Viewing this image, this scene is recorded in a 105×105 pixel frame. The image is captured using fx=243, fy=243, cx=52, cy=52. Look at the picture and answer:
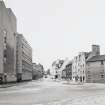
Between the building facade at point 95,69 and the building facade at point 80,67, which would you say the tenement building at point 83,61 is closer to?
the building facade at point 80,67

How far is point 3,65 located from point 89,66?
39329mm

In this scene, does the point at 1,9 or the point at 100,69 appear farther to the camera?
the point at 100,69

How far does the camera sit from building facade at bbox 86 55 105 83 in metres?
93.7

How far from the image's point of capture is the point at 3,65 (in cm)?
7612

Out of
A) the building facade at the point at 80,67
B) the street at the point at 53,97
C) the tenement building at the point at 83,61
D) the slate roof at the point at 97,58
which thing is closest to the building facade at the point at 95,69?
the slate roof at the point at 97,58

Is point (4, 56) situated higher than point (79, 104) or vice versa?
point (4, 56)

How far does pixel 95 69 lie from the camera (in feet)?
317

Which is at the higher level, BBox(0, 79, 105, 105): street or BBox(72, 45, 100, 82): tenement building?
BBox(72, 45, 100, 82): tenement building

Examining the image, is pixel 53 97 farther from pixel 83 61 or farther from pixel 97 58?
pixel 83 61

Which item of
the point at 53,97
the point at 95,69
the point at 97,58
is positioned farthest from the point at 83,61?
the point at 53,97

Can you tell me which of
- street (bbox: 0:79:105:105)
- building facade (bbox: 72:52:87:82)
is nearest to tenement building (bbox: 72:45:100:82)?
building facade (bbox: 72:52:87:82)

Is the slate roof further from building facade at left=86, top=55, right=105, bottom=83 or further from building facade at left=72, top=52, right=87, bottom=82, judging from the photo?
building facade at left=72, top=52, right=87, bottom=82

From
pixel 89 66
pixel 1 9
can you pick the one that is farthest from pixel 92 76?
pixel 1 9

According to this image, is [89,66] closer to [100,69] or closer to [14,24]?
[100,69]
